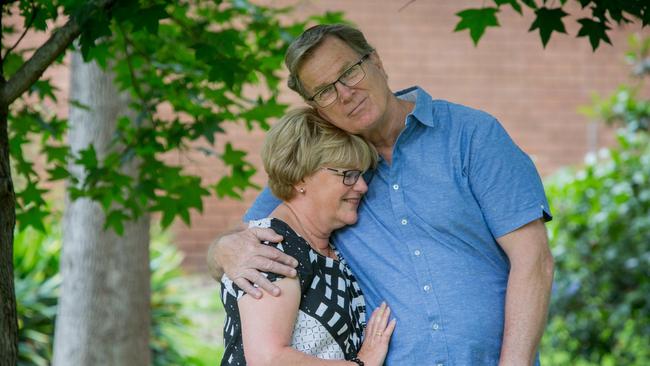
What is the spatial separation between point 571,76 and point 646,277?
A: 551cm

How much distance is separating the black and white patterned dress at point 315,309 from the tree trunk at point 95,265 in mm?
2655

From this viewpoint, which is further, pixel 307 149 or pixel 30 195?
pixel 30 195

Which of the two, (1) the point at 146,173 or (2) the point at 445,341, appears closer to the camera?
(2) the point at 445,341

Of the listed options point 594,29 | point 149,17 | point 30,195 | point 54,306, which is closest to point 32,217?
point 30,195

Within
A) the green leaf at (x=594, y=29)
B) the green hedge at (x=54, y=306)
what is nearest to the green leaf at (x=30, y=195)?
the green leaf at (x=594, y=29)

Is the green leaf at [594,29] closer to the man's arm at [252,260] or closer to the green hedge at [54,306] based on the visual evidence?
the man's arm at [252,260]

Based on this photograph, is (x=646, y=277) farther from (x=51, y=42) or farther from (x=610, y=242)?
(x=51, y=42)

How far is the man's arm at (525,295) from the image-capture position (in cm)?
253

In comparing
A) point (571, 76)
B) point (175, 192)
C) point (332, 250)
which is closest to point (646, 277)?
point (175, 192)

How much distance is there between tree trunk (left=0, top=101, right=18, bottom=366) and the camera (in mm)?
2639

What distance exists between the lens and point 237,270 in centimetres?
256

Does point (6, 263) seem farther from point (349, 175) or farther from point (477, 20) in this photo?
point (477, 20)

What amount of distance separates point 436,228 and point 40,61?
4.01 ft

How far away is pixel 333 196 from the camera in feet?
8.70
